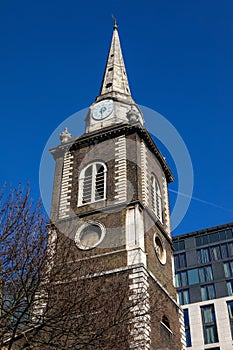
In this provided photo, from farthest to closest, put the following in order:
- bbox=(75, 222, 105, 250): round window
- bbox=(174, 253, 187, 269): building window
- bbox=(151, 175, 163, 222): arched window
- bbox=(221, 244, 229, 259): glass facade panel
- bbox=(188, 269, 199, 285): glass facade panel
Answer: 1. bbox=(174, 253, 187, 269): building window
2. bbox=(221, 244, 229, 259): glass facade panel
3. bbox=(188, 269, 199, 285): glass facade panel
4. bbox=(151, 175, 163, 222): arched window
5. bbox=(75, 222, 105, 250): round window

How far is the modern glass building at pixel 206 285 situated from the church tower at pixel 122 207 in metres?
28.0

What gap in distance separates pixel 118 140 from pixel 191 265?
36344 mm

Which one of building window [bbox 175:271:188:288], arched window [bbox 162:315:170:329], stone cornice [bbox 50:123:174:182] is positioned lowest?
arched window [bbox 162:315:170:329]

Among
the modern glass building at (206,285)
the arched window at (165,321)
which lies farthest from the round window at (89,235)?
the modern glass building at (206,285)

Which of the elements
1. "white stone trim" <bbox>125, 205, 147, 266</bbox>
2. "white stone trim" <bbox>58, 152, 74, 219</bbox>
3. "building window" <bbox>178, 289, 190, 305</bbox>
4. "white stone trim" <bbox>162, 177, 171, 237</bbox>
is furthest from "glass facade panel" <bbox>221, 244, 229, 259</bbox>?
"white stone trim" <bbox>125, 205, 147, 266</bbox>

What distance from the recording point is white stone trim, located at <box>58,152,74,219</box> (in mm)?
28436

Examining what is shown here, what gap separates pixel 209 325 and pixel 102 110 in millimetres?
31430

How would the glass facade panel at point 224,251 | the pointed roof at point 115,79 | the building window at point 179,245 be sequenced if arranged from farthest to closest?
the building window at point 179,245
the glass facade panel at point 224,251
the pointed roof at point 115,79

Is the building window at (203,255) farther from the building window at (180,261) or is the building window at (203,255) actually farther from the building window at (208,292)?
the building window at (208,292)

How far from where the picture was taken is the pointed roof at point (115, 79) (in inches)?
1497

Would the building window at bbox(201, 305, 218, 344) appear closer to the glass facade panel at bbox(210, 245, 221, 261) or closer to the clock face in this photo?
the glass facade panel at bbox(210, 245, 221, 261)

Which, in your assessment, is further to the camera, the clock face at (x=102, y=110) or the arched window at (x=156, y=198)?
the clock face at (x=102, y=110)

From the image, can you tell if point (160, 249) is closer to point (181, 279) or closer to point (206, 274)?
point (206, 274)

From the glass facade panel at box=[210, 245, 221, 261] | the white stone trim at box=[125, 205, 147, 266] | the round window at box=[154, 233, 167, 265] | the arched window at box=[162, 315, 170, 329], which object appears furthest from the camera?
the glass facade panel at box=[210, 245, 221, 261]
